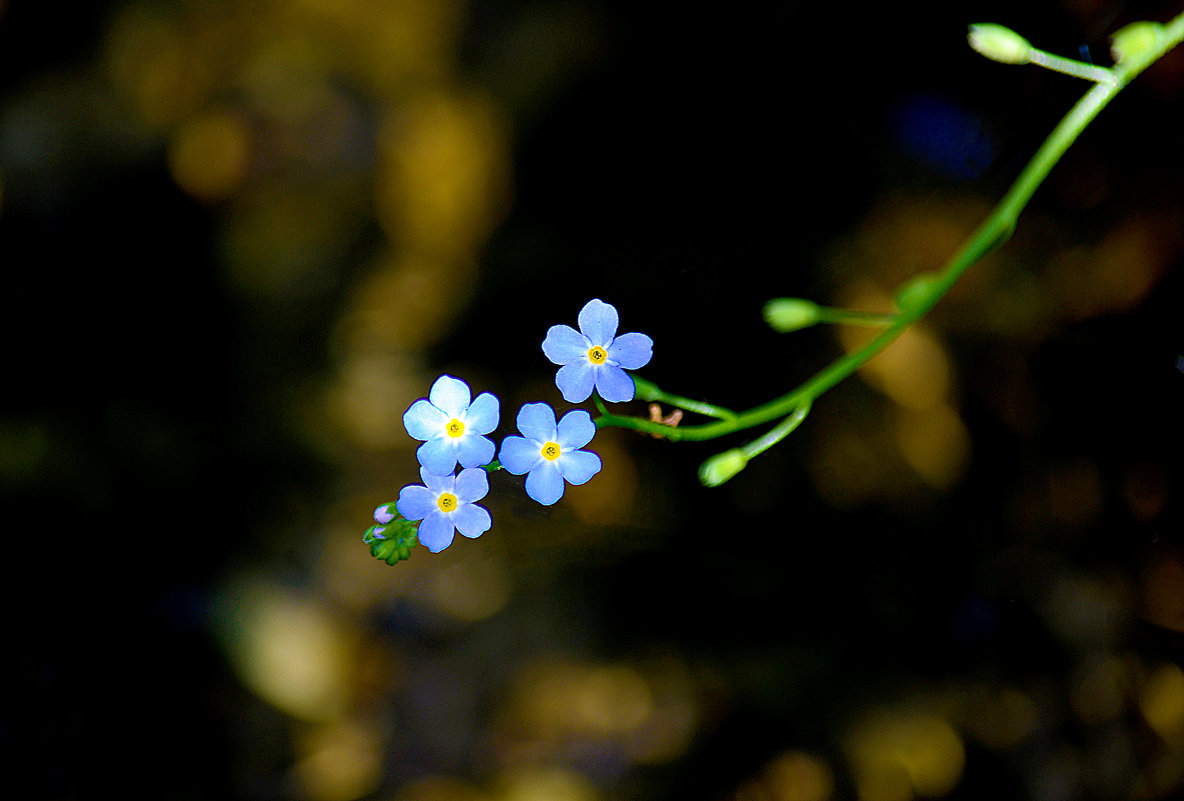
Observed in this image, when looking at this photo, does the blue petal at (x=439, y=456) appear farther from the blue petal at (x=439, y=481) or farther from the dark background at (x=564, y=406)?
the dark background at (x=564, y=406)

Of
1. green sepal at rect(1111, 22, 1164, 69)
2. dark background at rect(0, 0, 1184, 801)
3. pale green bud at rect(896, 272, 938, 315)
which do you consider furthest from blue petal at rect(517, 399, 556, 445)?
dark background at rect(0, 0, 1184, 801)

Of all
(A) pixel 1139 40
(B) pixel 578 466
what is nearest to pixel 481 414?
(B) pixel 578 466

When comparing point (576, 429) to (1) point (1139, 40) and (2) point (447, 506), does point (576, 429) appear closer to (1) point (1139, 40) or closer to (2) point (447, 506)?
(2) point (447, 506)

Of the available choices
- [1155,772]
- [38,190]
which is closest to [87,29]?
[38,190]

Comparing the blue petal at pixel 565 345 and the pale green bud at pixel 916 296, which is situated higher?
the pale green bud at pixel 916 296

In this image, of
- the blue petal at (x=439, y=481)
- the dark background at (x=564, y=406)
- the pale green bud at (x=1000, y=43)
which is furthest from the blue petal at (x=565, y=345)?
the dark background at (x=564, y=406)
